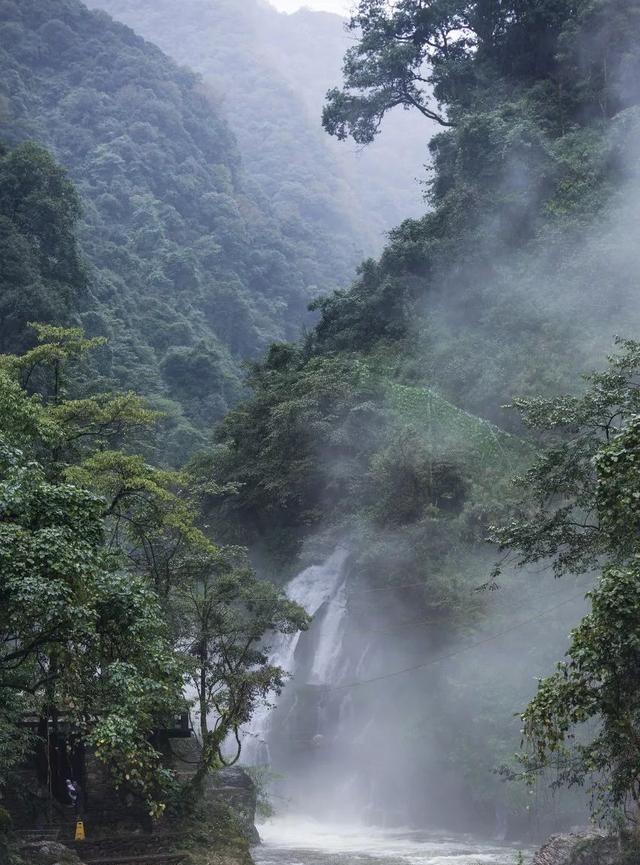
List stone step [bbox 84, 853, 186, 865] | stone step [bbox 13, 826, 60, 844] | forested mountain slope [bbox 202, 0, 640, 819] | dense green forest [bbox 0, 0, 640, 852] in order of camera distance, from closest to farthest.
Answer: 1. dense green forest [bbox 0, 0, 640, 852]
2. stone step [bbox 13, 826, 60, 844]
3. stone step [bbox 84, 853, 186, 865]
4. forested mountain slope [bbox 202, 0, 640, 819]

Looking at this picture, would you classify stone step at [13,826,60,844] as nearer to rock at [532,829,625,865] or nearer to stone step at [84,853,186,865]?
stone step at [84,853,186,865]

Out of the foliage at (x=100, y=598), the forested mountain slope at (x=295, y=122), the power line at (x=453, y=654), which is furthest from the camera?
the forested mountain slope at (x=295, y=122)

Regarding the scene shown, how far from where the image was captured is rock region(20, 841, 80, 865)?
15133mm

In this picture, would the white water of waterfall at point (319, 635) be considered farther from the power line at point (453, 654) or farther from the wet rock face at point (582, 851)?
the wet rock face at point (582, 851)

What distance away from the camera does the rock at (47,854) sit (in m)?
15.1

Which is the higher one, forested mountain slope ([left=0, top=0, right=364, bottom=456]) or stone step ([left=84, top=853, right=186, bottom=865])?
forested mountain slope ([left=0, top=0, right=364, bottom=456])

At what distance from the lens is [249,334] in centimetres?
6656

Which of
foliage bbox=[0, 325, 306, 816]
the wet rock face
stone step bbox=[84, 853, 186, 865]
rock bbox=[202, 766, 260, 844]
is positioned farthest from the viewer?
rock bbox=[202, 766, 260, 844]

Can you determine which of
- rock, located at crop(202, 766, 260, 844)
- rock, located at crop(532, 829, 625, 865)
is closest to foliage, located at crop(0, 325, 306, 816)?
rock, located at crop(202, 766, 260, 844)

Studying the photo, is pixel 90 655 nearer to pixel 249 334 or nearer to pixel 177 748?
pixel 177 748

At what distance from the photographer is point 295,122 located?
125688 mm

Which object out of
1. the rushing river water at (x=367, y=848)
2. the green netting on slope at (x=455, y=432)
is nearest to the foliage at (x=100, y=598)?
the rushing river water at (x=367, y=848)

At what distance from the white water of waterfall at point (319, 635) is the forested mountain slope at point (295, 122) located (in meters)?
47.7

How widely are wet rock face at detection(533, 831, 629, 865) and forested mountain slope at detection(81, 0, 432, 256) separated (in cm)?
6597
